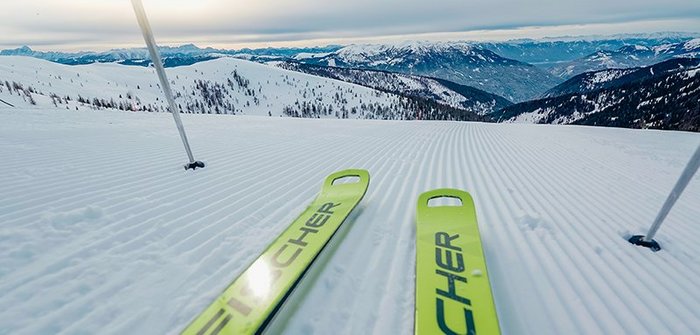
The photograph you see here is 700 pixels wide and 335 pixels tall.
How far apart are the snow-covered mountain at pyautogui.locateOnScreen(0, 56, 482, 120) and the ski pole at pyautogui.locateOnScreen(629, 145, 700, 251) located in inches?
4531

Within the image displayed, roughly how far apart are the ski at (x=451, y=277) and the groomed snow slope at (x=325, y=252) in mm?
218

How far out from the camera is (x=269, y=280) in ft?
9.50

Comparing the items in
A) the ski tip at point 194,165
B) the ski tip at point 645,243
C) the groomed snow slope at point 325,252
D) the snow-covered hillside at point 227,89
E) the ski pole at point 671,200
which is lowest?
the snow-covered hillside at point 227,89

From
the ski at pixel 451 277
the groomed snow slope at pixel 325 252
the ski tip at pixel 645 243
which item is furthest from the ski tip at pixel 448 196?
the ski tip at pixel 645 243

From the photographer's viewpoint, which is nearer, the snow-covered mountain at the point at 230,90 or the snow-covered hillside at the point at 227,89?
the snow-covered mountain at the point at 230,90

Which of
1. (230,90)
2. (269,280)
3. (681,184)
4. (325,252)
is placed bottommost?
(230,90)

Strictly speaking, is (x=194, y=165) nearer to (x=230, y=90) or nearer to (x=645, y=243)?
(x=645, y=243)

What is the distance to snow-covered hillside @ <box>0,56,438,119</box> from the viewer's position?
100 m

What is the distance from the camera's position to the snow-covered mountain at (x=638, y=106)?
3137 inches

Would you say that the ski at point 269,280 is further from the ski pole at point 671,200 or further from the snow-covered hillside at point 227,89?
the snow-covered hillside at point 227,89

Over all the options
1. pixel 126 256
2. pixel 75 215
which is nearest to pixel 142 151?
pixel 75 215

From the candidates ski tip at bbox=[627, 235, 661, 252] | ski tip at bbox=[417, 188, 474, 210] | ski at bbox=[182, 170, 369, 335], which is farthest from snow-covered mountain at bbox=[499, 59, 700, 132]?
ski at bbox=[182, 170, 369, 335]

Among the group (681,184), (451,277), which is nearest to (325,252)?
(451,277)

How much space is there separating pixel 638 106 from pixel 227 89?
576 feet
